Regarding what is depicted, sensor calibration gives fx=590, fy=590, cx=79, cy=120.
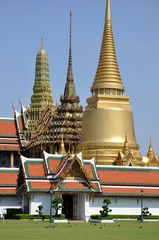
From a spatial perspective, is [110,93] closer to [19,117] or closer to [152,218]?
[152,218]

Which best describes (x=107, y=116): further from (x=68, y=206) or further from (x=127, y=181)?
(x=68, y=206)

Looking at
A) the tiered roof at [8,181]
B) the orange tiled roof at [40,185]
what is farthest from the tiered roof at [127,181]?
the tiered roof at [8,181]

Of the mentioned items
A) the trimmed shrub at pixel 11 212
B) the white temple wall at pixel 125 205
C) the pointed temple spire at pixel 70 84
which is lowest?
the trimmed shrub at pixel 11 212

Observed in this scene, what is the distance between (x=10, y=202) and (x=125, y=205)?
942cm

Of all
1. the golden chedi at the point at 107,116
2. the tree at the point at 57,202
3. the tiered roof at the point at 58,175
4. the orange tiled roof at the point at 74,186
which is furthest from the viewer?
the golden chedi at the point at 107,116

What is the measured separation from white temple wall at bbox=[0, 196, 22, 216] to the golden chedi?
12.3 meters

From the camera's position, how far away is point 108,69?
2432 inches

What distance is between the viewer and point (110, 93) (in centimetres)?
6112

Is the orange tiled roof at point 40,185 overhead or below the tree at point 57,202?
overhead

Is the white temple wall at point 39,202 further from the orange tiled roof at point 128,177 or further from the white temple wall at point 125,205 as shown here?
the orange tiled roof at point 128,177

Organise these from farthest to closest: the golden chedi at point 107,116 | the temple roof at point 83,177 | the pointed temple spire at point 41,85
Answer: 1. the pointed temple spire at point 41,85
2. the golden chedi at point 107,116
3. the temple roof at point 83,177

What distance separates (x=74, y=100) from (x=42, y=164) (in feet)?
122

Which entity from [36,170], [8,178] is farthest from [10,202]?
[36,170]

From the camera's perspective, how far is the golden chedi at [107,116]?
58531 mm
